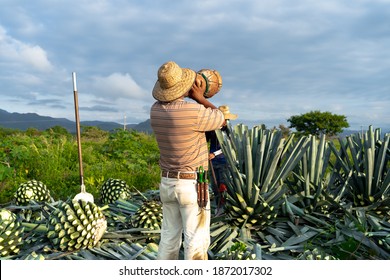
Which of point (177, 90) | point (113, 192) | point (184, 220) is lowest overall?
point (113, 192)

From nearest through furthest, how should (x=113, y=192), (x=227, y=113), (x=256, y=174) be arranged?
(x=227, y=113), (x=256, y=174), (x=113, y=192)

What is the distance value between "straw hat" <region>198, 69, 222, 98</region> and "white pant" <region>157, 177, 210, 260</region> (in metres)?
0.96

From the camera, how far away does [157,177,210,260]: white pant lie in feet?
11.1

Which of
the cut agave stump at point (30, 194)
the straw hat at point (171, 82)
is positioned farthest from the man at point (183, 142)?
the cut agave stump at point (30, 194)

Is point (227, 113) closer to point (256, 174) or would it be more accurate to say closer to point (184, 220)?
point (256, 174)

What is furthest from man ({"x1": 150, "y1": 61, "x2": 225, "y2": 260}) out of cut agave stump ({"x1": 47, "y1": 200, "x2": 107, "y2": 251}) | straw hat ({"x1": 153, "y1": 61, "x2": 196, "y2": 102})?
cut agave stump ({"x1": 47, "y1": 200, "x2": 107, "y2": 251})

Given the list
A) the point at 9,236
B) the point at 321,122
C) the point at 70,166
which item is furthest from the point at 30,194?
the point at 321,122

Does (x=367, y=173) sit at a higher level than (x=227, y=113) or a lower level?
lower

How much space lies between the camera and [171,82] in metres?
3.37

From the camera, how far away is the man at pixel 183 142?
3.35 metres

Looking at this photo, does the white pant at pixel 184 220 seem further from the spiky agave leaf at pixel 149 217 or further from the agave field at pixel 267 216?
the spiky agave leaf at pixel 149 217

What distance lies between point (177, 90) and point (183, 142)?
413 mm

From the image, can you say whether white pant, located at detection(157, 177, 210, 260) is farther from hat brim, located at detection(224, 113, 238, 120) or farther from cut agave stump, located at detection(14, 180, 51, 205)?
cut agave stump, located at detection(14, 180, 51, 205)
